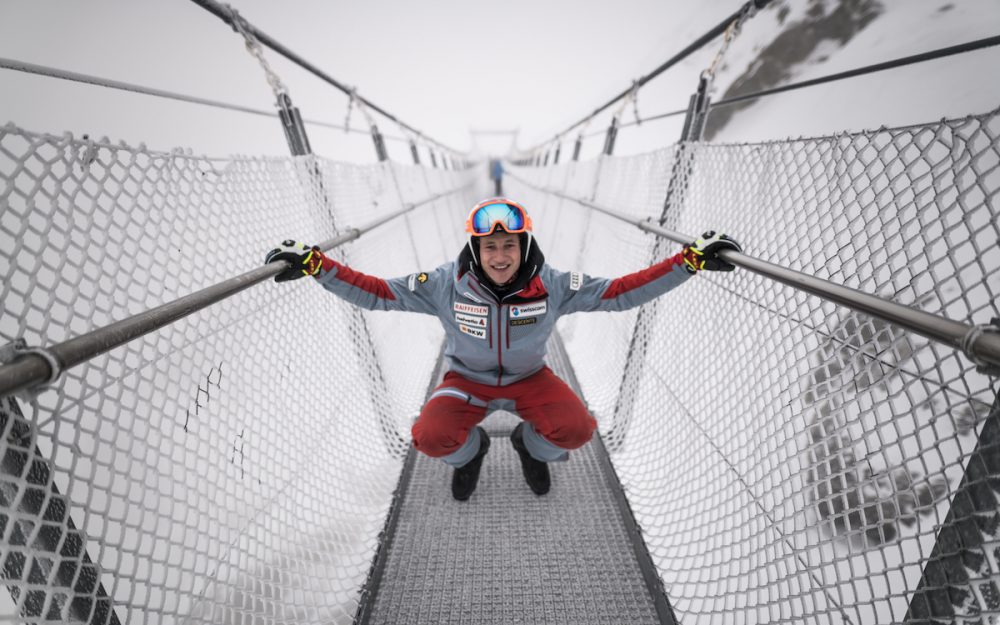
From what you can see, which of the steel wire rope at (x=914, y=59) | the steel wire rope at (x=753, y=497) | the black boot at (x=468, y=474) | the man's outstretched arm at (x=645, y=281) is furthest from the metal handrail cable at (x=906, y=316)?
the black boot at (x=468, y=474)

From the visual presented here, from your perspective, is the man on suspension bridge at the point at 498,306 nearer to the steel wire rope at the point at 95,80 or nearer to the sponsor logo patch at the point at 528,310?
the sponsor logo patch at the point at 528,310

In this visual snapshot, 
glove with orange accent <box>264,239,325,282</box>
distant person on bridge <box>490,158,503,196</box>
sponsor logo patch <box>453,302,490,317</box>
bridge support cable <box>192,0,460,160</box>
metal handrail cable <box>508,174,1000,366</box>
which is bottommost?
metal handrail cable <box>508,174,1000,366</box>

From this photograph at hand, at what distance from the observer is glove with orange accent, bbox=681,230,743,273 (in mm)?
1232

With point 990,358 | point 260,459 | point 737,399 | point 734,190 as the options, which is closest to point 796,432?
point 737,399

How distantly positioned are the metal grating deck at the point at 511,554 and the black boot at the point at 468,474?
0.06 m

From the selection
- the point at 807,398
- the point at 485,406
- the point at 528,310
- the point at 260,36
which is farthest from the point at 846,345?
the point at 260,36

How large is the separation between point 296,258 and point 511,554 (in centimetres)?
145

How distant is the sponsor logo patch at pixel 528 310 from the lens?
5.17 ft

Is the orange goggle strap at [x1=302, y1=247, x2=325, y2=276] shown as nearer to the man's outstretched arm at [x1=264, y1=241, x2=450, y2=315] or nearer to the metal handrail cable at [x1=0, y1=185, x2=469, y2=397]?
the man's outstretched arm at [x1=264, y1=241, x2=450, y2=315]

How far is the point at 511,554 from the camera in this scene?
172 centimetres

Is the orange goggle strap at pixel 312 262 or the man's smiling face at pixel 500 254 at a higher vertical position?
the man's smiling face at pixel 500 254

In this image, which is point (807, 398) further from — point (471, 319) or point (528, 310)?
point (471, 319)

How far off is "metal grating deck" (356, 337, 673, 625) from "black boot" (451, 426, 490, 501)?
58 millimetres

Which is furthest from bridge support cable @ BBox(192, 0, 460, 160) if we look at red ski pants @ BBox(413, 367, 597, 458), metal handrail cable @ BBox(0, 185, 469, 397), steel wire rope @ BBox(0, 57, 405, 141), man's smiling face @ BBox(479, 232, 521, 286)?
red ski pants @ BBox(413, 367, 597, 458)
